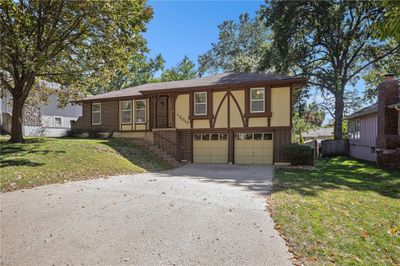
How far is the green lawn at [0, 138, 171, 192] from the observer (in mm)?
9273

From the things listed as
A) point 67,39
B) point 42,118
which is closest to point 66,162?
point 67,39

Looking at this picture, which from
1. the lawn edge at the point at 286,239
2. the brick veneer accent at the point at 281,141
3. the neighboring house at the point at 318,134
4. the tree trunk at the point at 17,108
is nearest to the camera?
the lawn edge at the point at 286,239

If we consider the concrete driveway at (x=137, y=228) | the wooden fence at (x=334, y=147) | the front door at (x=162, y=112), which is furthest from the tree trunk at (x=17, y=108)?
the wooden fence at (x=334, y=147)

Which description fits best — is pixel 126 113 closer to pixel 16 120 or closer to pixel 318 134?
pixel 16 120

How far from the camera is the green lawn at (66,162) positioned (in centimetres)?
→ 927

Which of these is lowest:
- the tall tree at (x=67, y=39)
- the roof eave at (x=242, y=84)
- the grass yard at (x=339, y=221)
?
the grass yard at (x=339, y=221)

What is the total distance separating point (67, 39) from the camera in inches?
559

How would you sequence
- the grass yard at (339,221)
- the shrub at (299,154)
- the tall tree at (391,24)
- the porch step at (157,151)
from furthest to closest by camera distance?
the porch step at (157,151) → the shrub at (299,154) → the grass yard at (339,221) → the tall tree at (391,24)

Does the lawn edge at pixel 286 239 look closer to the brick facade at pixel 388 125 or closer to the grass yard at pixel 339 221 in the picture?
the grass yard at pixel 339 221

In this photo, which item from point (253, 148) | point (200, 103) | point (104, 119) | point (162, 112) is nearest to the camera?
point (253, 148)

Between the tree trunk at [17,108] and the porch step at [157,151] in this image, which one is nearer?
the tree trunk at [17,108]

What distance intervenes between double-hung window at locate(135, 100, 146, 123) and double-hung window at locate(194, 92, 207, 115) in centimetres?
434

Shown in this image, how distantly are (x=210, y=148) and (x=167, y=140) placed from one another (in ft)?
9.12

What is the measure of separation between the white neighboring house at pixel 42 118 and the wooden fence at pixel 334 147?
66.2 feet
